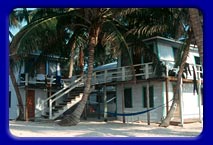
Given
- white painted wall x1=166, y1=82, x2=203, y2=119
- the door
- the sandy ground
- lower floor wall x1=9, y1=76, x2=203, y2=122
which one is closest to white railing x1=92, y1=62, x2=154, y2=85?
lower floor wall x1=9, y1=76, x2=203, y2=122

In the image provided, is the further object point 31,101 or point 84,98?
point 31,101

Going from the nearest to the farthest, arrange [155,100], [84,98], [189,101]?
[84,98] → [155,100] → [189,101]

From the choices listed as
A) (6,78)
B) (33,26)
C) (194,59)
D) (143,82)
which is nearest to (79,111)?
(33,26)

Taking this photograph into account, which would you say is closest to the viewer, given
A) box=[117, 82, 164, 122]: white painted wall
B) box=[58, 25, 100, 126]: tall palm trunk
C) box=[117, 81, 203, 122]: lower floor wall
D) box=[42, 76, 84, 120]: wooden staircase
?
box=[58, 25, 100, 126]: tall palm trunk

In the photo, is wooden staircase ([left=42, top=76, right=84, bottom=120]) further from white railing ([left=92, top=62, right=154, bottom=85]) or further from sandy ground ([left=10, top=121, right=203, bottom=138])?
sandy ground ([left=10, top=121, right=203, bottom=138])

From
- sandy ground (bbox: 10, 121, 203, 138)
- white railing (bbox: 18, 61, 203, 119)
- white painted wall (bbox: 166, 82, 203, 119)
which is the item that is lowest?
sandy ground (bbox: 10, 121, 203, 138)

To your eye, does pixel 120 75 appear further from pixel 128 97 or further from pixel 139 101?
pixel 139 101

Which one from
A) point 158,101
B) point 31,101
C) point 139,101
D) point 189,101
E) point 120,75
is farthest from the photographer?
point 31,101

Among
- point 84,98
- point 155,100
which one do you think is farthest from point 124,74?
point 84,98

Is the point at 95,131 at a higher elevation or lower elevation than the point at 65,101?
lower

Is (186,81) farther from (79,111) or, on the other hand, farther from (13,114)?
(13,114)

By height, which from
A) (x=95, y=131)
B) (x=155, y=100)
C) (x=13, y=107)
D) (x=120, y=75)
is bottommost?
(x=95, y=131)

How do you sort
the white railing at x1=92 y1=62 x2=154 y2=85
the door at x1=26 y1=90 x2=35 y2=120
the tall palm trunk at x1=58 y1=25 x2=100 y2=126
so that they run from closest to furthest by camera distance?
the tall palm trunk at x1=58 y1=25 x2=100 y2=126, the white railing at x1=92 y1=62 x2=154 y2=85, the door at x1=26 y1=90 x2=35 y2=120
